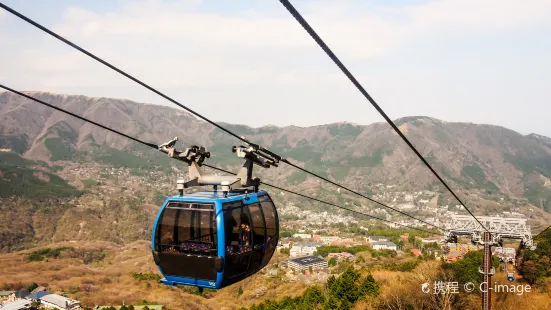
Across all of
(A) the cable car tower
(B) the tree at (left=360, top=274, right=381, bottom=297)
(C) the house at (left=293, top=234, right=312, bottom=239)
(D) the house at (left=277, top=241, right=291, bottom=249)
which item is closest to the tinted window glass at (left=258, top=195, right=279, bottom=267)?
(A) the cable car tower

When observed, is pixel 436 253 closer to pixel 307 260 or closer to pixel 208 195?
pixel 307 260

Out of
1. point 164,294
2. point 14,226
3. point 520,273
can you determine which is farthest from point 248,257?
point 14,226

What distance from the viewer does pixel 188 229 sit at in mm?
8523

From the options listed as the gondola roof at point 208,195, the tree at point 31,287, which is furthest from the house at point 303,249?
the gondola roof at point 208,195

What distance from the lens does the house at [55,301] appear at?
6894 cm

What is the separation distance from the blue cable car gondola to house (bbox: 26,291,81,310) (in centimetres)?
7230

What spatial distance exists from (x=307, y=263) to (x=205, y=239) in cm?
9148

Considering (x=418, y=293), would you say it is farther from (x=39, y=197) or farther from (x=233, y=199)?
(x=39, y=197)

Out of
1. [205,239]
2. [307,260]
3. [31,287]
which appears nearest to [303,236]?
[307,260]

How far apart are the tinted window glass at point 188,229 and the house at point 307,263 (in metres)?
88.4

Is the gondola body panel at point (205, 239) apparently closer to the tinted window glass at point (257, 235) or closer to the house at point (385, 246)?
the tinted window glass at point (257, 235)

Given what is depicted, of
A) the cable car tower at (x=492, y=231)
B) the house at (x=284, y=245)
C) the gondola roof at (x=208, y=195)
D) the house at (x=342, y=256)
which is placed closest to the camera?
the gondola roof at (x=208, y=195)

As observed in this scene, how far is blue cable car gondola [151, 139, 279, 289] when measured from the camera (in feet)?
→ 27.6

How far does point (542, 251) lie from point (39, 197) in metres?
172
